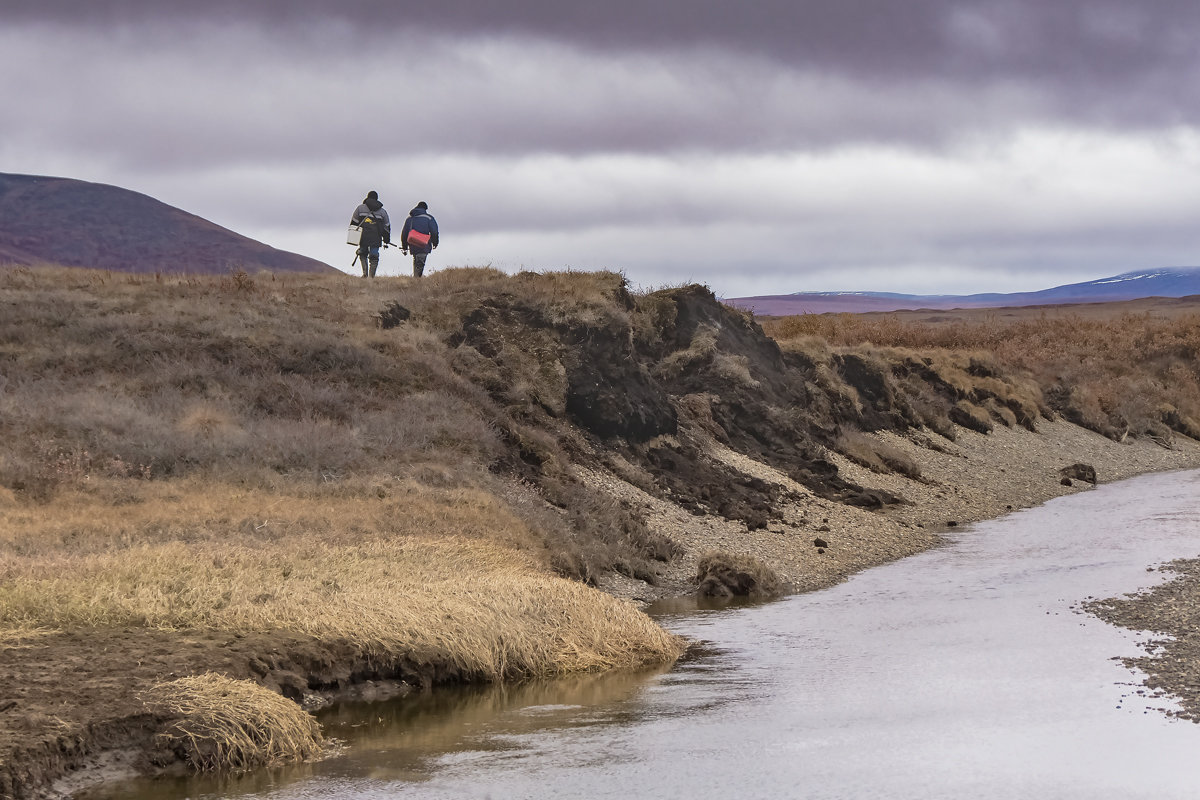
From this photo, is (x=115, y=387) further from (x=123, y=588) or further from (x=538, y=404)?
(x=123, y=588)

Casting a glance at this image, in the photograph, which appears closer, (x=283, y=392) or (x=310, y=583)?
(x=310, y=583)

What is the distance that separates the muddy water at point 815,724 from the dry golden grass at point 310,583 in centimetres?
90

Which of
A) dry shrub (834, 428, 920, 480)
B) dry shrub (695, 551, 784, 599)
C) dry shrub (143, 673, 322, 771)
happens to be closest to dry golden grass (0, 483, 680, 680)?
dry shrub (143, 673, 322, 771)

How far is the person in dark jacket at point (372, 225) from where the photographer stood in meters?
37.1

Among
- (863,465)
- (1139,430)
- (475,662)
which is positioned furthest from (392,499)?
(1139,430)

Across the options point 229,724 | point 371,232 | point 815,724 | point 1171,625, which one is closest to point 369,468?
point 229,724

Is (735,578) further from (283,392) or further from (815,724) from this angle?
(283,392)

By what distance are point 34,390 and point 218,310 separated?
7.40m

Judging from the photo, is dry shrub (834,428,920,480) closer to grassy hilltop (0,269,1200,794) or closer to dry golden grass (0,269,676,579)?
grassy hilltop (0,269,1200,794)

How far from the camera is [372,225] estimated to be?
37.7 m

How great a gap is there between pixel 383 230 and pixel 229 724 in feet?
87.8

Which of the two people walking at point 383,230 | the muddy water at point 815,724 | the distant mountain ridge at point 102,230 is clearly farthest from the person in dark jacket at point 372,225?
the distant mountain ridge at point 102,230

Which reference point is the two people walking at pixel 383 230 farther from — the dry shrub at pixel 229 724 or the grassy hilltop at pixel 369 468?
the dry shrub at pixel 229 724

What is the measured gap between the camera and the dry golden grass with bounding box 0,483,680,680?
52.5 feet
